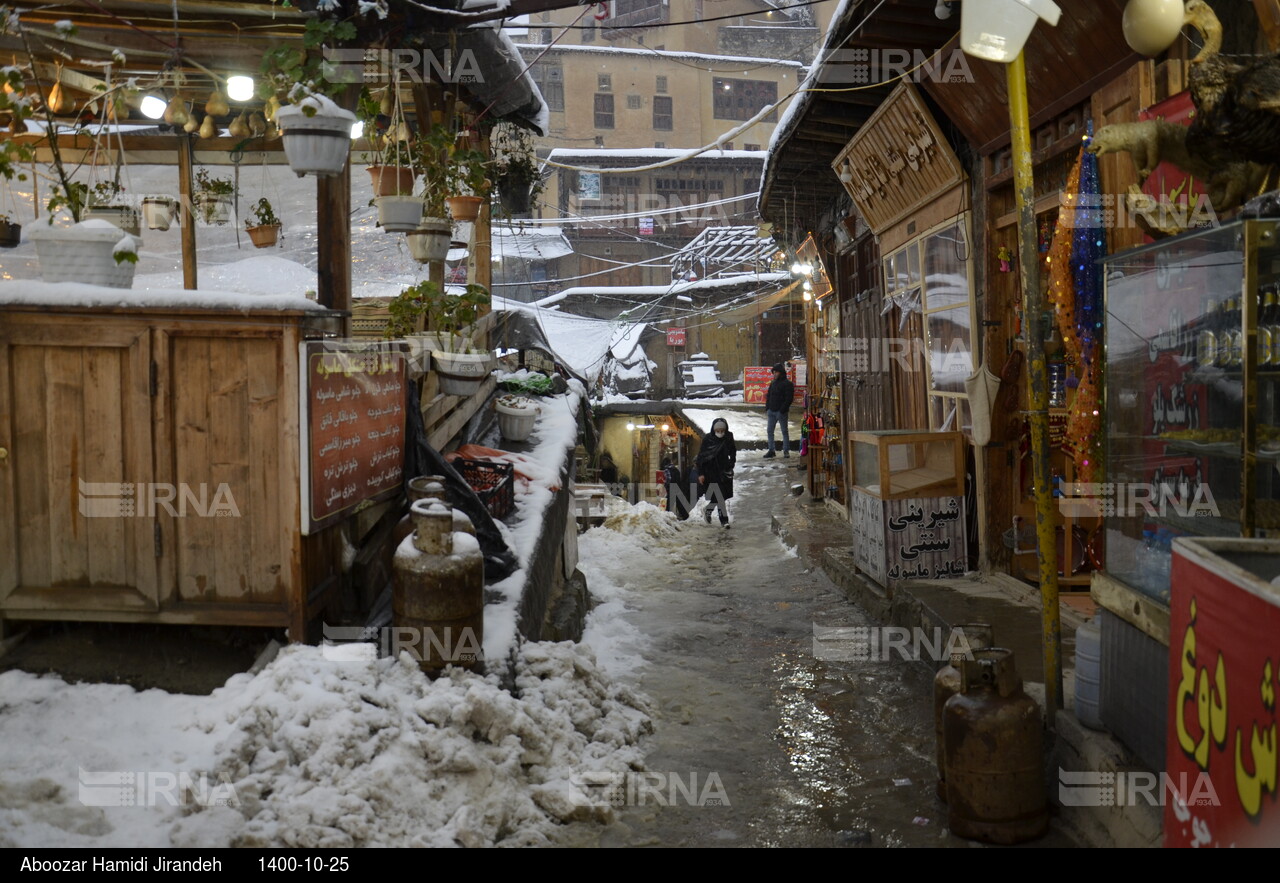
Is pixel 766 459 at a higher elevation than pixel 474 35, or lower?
lower

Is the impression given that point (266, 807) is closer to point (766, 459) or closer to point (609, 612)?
point (609, 612)

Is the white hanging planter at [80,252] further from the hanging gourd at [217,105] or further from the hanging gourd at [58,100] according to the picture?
the hanging gourd at [58,100]

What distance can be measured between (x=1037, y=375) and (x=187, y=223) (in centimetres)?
961

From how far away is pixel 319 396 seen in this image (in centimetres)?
513

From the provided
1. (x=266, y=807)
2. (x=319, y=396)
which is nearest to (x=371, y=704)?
(x=266, y=807)

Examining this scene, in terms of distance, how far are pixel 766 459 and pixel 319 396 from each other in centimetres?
1899

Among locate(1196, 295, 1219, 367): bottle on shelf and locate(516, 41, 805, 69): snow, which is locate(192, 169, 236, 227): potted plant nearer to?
locate(1196, 295, 1219, 367): bottle on shelf

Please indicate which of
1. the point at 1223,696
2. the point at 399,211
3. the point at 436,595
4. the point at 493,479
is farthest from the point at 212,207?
the point at 1223,696

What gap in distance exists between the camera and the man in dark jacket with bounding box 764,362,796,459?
22.2 meters

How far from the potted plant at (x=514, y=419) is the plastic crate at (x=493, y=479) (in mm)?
2540

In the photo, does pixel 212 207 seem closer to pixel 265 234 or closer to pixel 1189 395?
pixel 265 234

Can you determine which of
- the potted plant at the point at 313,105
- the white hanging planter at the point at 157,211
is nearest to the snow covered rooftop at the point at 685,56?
the white hanging planter at the point at 157,211

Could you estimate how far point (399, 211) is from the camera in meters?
7.85

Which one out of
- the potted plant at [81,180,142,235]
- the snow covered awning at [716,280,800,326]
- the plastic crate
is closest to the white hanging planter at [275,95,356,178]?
the plastic crate
